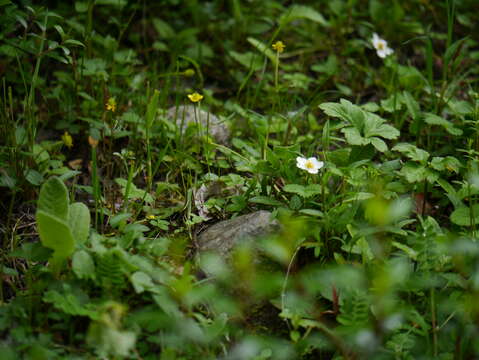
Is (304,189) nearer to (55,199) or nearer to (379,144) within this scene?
(379,144)

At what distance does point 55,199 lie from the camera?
1770 mm

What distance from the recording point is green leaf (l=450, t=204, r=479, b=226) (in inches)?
76.9

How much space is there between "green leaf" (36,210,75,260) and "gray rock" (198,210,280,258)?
486 millimetres

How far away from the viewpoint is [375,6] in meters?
3.56

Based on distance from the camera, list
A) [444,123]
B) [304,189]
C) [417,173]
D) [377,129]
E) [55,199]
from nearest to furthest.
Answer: [55,199]
[304,189]
[417,173]
[377,129]
[444,123]

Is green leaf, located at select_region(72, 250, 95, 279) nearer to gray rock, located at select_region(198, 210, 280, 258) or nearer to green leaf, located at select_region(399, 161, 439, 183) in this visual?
gray rock, located at select_region(198, 210, 280, 258)

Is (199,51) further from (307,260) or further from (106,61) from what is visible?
(307,260)

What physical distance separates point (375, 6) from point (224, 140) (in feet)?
5.01

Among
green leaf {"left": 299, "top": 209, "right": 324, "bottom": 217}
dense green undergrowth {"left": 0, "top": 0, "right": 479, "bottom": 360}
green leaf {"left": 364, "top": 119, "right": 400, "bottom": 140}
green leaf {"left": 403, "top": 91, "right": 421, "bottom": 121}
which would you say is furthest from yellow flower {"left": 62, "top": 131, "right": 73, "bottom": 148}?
green leaf {"left": 403, "top": 91, "right": 421, "bottom": 121}

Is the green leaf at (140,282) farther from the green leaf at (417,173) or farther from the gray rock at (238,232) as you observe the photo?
the green leaf at (417,173)

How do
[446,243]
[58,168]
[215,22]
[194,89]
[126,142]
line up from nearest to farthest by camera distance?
[446,243] → [58,168] → [126,142] → [194,89] → [215,22]

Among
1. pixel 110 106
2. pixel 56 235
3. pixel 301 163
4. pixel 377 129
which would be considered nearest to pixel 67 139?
pixel 110 106

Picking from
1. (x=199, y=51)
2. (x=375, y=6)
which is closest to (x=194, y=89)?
(x=199, y=51)

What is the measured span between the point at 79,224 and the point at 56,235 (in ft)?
0.44
